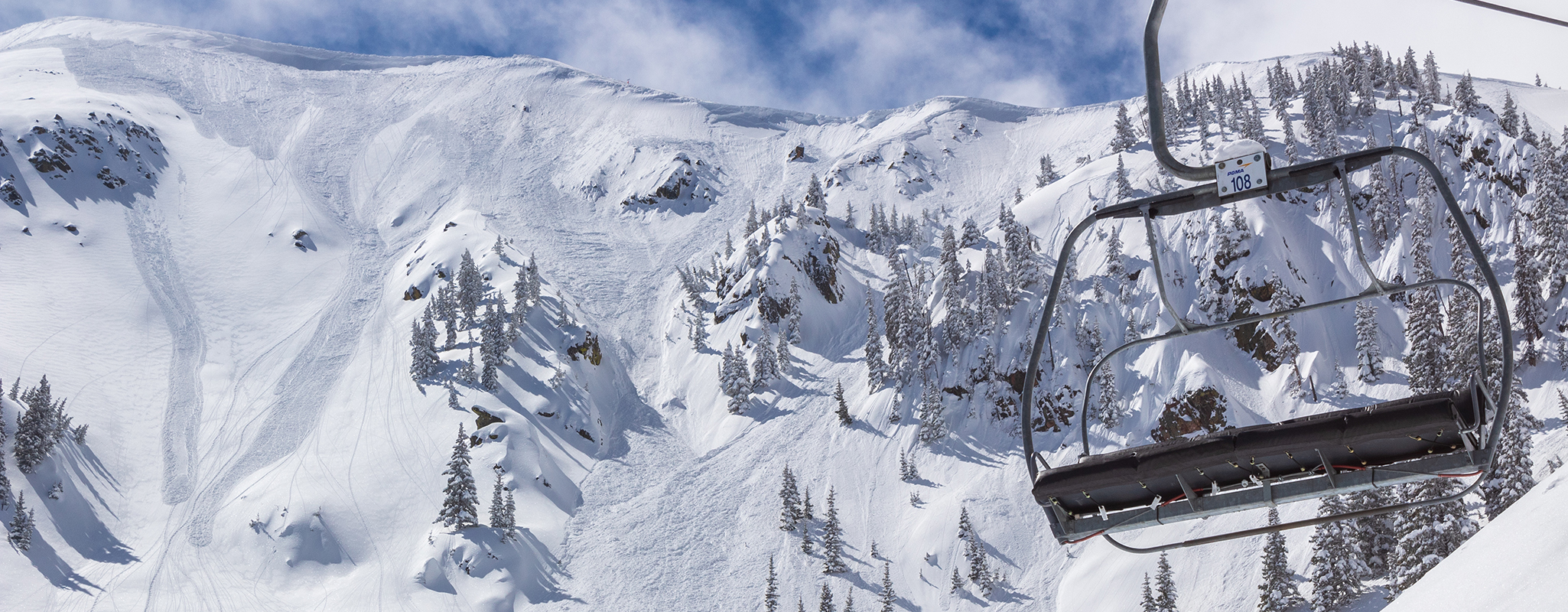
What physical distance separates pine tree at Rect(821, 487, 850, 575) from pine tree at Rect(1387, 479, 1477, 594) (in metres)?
27.4

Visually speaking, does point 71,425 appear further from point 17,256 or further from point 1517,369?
point 1517,369

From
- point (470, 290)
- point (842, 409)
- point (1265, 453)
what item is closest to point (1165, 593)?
point (842, 409)

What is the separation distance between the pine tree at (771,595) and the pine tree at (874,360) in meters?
21.2

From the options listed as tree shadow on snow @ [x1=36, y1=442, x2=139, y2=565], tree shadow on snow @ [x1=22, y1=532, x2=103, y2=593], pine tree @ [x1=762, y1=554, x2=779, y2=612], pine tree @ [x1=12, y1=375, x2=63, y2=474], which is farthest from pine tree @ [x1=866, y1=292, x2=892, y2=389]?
pine tree @ [x1=12, y1=375, x2=63, y2=474]

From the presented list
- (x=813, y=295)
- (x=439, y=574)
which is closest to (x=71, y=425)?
Answer: (x=439, y=574)

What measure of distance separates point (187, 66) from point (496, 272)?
324ft

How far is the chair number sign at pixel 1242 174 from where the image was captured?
4.85 metres

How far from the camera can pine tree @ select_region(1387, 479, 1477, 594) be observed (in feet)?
106

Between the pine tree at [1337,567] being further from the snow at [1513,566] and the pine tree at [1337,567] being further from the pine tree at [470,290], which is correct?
the pine tree at [470,290]

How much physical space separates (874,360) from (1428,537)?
139 ft

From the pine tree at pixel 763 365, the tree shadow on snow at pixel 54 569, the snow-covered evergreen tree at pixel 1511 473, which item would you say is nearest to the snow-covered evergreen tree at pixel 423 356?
the tree shadow on snow at pixel 54 569

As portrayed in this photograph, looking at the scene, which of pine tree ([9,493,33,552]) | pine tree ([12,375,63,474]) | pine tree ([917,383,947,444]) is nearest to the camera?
pine tree ([9,493,33,552])

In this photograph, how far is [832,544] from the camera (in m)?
54.8

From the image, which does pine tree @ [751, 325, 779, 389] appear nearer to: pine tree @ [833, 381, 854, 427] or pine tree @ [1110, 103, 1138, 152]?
pine tree @ [833, 381, 854, 427]
